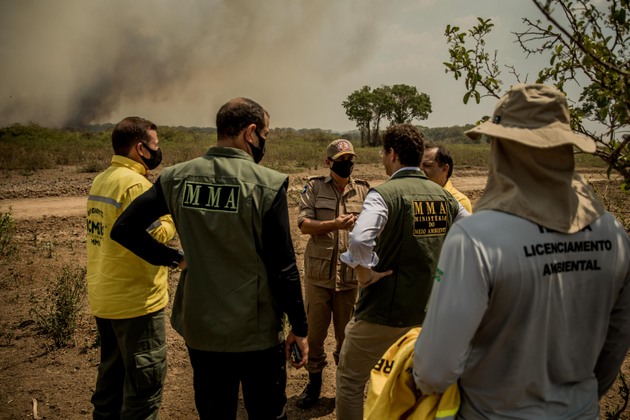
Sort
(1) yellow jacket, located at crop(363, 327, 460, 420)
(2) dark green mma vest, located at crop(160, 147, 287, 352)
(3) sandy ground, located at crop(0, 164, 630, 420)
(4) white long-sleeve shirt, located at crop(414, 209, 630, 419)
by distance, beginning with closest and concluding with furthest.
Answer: (4) white long-sleeve shirt, located at crop(414, 209, 630, 419)
(1) yellow jacket, located at crop(363, 327, 460, 420)
(2) dark green mma vest, located at crop(160, 147, 287, 352)
(3) sandy ground, located at crop(0, 164, 630, 420)

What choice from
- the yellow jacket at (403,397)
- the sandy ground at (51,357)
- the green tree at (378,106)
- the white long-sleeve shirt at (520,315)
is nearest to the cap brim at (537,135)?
the white long-sleeve shirt at (520,315)

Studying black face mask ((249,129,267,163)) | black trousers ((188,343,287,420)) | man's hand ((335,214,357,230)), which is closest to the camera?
black trousers ((188,343,287,420))

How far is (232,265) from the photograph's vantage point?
2.24 metres

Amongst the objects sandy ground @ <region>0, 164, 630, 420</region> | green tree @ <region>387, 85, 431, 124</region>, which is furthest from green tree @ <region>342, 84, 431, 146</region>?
sandy ground @ <region>0, 164, 630, 420</region>

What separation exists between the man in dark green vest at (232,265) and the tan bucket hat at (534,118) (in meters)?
1.16

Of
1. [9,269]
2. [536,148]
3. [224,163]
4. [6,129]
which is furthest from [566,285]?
[6,129]

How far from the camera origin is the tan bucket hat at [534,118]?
1342mm

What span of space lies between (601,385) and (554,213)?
81 centimetres

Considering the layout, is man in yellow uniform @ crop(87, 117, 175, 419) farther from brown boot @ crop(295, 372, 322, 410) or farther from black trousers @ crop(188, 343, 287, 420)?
brown boot @ crop(295, 372, 322, 410)

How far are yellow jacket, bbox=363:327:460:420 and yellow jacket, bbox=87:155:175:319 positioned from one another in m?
1.70

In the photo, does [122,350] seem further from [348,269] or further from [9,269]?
[9,269]

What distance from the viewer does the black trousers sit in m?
2.33

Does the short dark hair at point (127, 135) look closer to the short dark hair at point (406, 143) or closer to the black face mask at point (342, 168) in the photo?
the black face mask at point (342, 168)

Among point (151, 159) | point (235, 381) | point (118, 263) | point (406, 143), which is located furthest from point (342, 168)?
point (235, 381)
